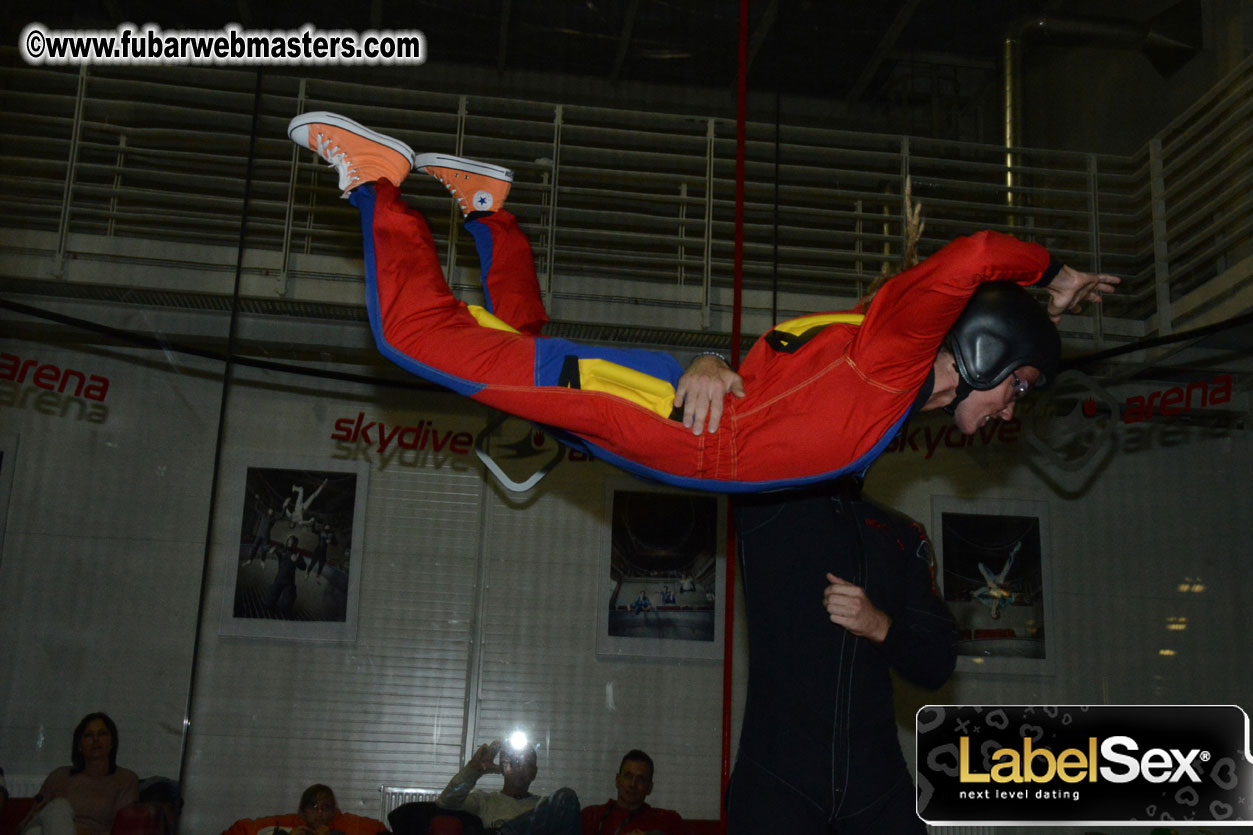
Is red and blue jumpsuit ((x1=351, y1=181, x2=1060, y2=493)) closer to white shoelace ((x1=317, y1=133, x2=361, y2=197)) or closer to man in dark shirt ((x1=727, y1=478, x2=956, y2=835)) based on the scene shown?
white shoelace ((x1=317, y1=133, x2=361, y2=197))

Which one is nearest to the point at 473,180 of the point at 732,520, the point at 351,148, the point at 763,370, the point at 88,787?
the point at 351,148

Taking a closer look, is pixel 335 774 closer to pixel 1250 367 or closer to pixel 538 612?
pixel 538 612

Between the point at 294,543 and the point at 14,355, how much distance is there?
3.01 feet

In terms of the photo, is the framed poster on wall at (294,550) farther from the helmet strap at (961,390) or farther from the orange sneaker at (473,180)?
the helmet strap at (961,390)

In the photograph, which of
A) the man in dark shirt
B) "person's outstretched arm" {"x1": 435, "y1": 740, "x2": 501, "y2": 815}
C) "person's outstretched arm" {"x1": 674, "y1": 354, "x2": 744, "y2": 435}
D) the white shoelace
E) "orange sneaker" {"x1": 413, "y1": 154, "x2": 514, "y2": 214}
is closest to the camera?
"person's outstretched arm" {"x1": 674, "y1": 354, "x2": 744, "y2": 435}

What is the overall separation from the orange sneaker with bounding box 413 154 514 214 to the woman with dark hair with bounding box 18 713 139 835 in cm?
161

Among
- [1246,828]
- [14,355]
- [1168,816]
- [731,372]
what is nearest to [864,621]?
[731,372]

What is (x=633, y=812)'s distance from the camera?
8.01ft

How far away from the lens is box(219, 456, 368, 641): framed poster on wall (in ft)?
8.03

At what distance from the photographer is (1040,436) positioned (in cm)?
278

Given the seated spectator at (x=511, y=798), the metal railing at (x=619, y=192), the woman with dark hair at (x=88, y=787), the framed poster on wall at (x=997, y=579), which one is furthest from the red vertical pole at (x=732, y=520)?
the woman with dark hair at (x=88, y=787)

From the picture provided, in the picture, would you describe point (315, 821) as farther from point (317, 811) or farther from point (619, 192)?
point (619, 192)

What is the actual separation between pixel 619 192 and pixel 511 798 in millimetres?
1737

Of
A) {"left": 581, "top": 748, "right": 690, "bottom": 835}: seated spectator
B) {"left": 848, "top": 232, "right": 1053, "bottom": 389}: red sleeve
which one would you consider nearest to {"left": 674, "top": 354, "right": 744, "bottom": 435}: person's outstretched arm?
{"left": 848, "top": 232, "right": 1053, "bottom": 389}: red sleeve
